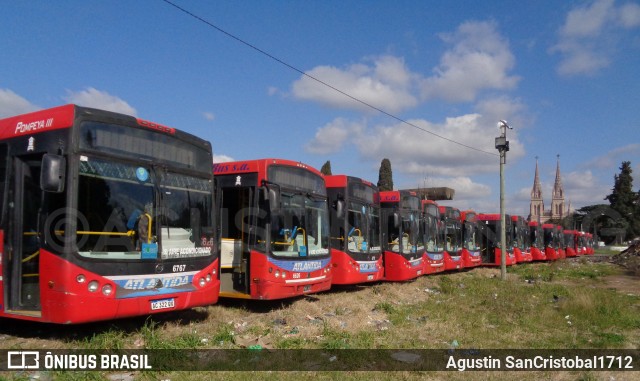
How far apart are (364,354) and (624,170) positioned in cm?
9933

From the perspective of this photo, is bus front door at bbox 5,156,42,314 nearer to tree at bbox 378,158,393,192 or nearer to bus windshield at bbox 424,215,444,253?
bus windshield at bbox 424,215,444,253

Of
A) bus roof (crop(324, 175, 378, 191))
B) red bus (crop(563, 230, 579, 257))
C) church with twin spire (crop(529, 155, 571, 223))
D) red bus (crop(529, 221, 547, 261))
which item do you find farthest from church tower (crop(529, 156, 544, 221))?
bus roof (crop(324, 175, 378, 191))

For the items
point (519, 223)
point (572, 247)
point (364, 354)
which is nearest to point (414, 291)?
point (364, 354)

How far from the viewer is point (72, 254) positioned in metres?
6.45

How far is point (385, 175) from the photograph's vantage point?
46.3m

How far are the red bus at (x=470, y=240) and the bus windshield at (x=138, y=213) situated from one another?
57.7ft

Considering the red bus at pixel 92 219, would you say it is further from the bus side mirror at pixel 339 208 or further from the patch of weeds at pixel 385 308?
the bus side mirror at pixel 339 208

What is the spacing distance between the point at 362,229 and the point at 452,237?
9.16 m

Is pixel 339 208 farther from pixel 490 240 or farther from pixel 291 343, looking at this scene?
pixel 490 240

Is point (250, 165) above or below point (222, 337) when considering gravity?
above

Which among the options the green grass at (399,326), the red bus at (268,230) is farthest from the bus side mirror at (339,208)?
the green grass at (399,326)

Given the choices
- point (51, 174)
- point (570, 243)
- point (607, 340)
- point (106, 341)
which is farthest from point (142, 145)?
point (570, 243)

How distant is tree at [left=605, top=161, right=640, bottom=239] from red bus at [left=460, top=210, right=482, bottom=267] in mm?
75639

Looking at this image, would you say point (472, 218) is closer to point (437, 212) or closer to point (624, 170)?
point (437, 212)
